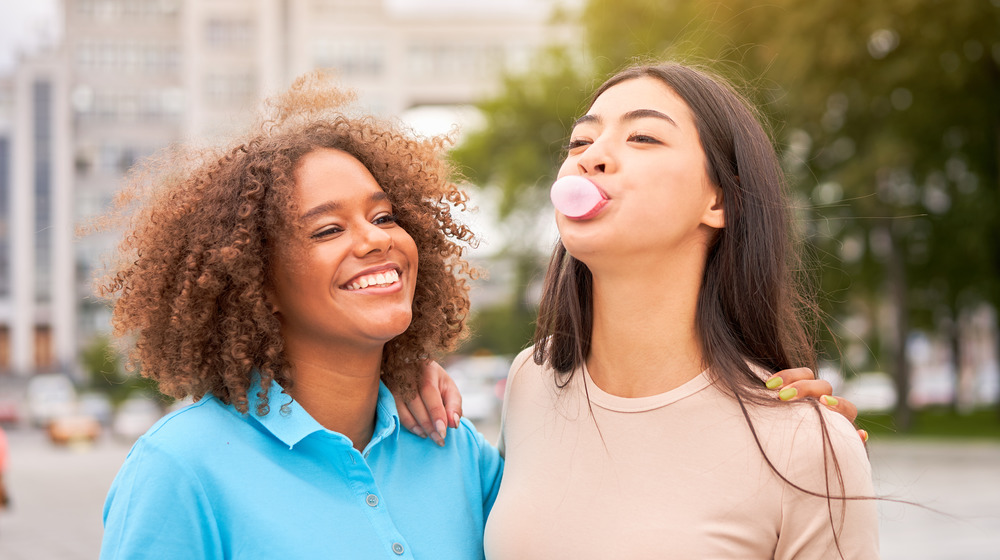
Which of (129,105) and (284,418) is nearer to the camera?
(284,418)

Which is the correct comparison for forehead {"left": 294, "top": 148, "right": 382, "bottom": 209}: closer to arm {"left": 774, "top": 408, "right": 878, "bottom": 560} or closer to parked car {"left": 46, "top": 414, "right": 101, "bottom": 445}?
arm {"left": 774, "top": 408, "right": 878, "bottom": 560}

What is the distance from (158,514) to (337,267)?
733 mm

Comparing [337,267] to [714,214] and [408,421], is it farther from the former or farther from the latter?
[714,214]

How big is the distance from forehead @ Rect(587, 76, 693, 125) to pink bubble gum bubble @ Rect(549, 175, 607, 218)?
9.6 inches

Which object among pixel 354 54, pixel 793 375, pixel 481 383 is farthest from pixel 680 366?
pixel 354 54

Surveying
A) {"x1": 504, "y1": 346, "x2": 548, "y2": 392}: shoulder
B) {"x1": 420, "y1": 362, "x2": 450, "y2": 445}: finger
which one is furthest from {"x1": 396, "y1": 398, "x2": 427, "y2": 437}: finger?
{"x1": 504, "y1": 346, "x2": 548, "y2": 392}: shoulder

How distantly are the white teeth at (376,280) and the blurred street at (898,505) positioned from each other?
8.89ft

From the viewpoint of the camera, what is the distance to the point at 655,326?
8.50 feet

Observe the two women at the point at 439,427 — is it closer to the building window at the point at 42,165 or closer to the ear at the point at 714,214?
the ear at the point at 714,214

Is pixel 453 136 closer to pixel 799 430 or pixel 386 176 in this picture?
pixel 386 176

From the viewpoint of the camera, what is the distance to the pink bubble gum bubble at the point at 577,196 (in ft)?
7.97

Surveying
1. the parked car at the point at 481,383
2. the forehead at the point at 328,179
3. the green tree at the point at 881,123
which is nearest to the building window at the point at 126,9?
the parked car at the point at 481,383

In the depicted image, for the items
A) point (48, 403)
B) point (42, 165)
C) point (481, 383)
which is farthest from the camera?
point (42, 165)

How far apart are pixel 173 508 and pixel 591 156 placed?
50.5 inches
